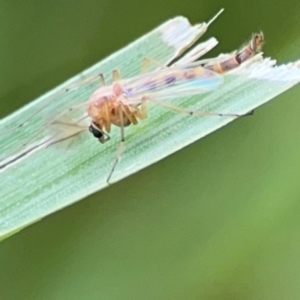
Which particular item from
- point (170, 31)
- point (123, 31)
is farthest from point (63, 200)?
point (123, 31)

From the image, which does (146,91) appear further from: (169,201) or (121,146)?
(169,201)

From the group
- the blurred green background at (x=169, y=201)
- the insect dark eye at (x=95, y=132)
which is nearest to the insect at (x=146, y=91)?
the insect dark eye at (x=95, y=132)

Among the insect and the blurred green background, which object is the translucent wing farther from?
the blurred green background

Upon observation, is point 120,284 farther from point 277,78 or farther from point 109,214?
point 277,78

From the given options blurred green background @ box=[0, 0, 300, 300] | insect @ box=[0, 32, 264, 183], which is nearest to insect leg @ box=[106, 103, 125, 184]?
insect @ box=[0, 32, 264, 183]

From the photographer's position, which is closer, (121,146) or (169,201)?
(121,146)

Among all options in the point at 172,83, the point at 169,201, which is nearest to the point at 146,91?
the point at 172,83

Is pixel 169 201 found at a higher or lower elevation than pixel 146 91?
lower
